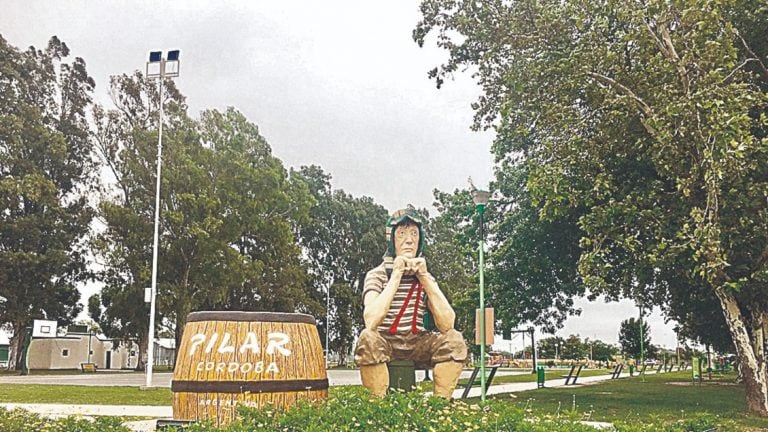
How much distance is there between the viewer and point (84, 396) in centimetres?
2014

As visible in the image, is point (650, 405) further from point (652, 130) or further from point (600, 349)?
point (600, 349)

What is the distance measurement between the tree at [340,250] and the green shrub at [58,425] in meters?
46.6

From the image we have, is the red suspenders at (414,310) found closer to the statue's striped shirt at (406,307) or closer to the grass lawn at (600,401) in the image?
the statue's striped shirt at (406,307)

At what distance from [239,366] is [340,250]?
48930mm

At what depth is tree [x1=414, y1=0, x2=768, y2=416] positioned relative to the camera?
14016 mm

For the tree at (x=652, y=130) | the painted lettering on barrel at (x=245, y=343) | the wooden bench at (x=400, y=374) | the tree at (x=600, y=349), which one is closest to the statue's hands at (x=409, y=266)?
the wooden bench at (x=400, y=374)

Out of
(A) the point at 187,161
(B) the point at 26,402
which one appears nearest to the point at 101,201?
(A) the point at 187,161

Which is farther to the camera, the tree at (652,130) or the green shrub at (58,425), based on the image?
the tree at (652,130)

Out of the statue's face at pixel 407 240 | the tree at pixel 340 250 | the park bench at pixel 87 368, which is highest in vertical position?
the tree at pixel 340 250

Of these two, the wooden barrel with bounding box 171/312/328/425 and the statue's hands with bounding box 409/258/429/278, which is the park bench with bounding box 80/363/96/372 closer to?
the wooden barrel with bounding box 171/312/328/425

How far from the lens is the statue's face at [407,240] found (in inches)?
296

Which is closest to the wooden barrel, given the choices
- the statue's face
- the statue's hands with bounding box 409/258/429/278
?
the statue's hands with bounding box 409/258/429/278

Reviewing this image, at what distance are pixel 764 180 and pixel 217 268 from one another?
28.7m

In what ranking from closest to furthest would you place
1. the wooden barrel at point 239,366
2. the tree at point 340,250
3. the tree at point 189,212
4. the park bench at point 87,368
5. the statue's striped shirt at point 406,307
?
1. the wooden barrel at point 239,366
2. the statue's striped shirt at point 406,307
3. the tree at point 189,212
4. the park bench at point 87,368
5. the tree at point 340,250
